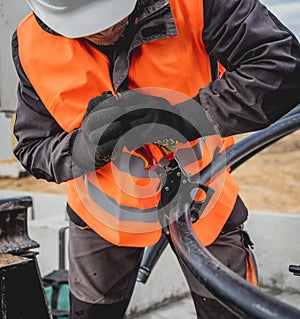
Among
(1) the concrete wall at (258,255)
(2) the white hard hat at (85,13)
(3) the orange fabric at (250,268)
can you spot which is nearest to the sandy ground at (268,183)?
(1) the concrete wall at (258,255)

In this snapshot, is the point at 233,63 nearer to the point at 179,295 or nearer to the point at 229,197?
the point at 229,197

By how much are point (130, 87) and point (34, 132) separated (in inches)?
11.8

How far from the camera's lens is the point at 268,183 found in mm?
8141

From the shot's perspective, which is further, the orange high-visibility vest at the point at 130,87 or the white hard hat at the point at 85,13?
the orange high-visibility vest at the point at 130,87

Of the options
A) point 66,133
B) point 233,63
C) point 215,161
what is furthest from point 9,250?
point 233,63

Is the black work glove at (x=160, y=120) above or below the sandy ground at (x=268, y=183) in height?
above

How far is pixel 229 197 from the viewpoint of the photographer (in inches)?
63.8

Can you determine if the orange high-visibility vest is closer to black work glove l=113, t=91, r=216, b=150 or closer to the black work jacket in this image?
the black work jacket

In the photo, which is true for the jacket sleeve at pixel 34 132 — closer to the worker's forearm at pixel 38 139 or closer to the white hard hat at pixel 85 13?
the worker's forearm at pixel 38 139

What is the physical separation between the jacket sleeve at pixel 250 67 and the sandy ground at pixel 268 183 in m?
5.24

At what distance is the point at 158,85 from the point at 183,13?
18 cm

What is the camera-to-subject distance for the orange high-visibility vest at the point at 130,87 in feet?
4.58

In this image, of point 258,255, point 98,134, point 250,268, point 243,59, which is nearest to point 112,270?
point 250,268

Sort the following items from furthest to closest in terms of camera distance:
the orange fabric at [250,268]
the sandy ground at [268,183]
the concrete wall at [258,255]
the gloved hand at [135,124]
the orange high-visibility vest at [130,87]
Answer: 1. the sandy ground at [268,183]
2. the concrete wall at [258,255]
3. the orange fabric at [250,268]
4. the orange high-visibility vest at [130,87]
5. the gloved hand at [135,124]
